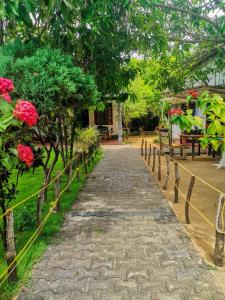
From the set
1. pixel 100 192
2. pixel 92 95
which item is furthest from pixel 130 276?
pixel 100 192

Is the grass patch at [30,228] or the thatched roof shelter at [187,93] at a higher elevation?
the thatched roof shelter at [187,93]

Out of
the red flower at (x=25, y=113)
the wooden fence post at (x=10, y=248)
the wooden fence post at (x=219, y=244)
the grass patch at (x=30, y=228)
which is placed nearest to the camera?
the red flower at (x=25, y=113)

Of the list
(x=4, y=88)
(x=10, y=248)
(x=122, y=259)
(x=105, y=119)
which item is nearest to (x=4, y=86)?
(x=4, y=88)

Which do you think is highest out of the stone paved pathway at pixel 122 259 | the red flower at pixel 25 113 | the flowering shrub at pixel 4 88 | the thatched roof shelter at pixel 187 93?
the thatched roof shelter at pixel 187 93

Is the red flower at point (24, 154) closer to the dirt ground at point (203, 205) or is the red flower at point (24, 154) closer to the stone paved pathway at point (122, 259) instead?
the stone paved pathway at point (122, 259)

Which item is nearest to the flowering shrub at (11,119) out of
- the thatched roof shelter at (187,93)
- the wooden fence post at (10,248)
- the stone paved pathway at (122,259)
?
the wooden fence post at (10,248)

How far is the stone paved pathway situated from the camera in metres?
3.60

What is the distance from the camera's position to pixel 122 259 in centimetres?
441

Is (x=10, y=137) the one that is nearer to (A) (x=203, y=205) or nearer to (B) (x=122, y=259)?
(B) (x=122, y=259)

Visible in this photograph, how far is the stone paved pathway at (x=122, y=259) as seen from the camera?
3596 mm

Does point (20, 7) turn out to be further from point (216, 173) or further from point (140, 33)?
point (216, 173)

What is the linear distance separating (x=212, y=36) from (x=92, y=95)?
3.66 m

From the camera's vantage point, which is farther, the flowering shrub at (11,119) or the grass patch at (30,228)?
the grass patch at (30,228)

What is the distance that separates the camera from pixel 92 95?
584 cm
